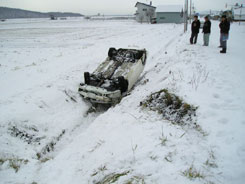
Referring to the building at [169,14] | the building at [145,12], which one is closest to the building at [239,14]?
the building at [169,14]

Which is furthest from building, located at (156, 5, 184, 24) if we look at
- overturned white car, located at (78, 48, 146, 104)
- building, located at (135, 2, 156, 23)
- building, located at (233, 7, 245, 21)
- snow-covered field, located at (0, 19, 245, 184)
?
snow-covered field, located at (0, 19, 245, 184)

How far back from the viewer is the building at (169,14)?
171 feet

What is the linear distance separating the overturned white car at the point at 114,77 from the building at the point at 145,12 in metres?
53.8

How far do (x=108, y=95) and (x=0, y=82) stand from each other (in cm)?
454

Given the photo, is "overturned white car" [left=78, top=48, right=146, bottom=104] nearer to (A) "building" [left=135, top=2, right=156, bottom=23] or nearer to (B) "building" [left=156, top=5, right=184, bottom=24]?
(B) "building" [left=156, top=5, right=184, bottom=24]

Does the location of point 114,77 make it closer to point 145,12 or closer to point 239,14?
point 145,12

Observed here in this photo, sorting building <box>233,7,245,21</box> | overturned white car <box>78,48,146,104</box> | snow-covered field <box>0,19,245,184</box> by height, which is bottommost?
snow-covered field <box>0,19,245,184</box>

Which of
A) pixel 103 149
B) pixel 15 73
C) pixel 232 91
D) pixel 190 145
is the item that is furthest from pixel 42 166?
pixel 15 73

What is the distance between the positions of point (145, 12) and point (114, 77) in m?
59.0

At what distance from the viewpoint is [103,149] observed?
309cm

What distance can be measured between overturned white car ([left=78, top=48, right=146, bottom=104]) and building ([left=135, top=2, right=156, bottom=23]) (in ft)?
176

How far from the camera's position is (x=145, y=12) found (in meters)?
57.2

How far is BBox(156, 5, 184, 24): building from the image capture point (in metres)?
52.3

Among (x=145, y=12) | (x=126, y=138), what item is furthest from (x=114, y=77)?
(x=145, y=12)
